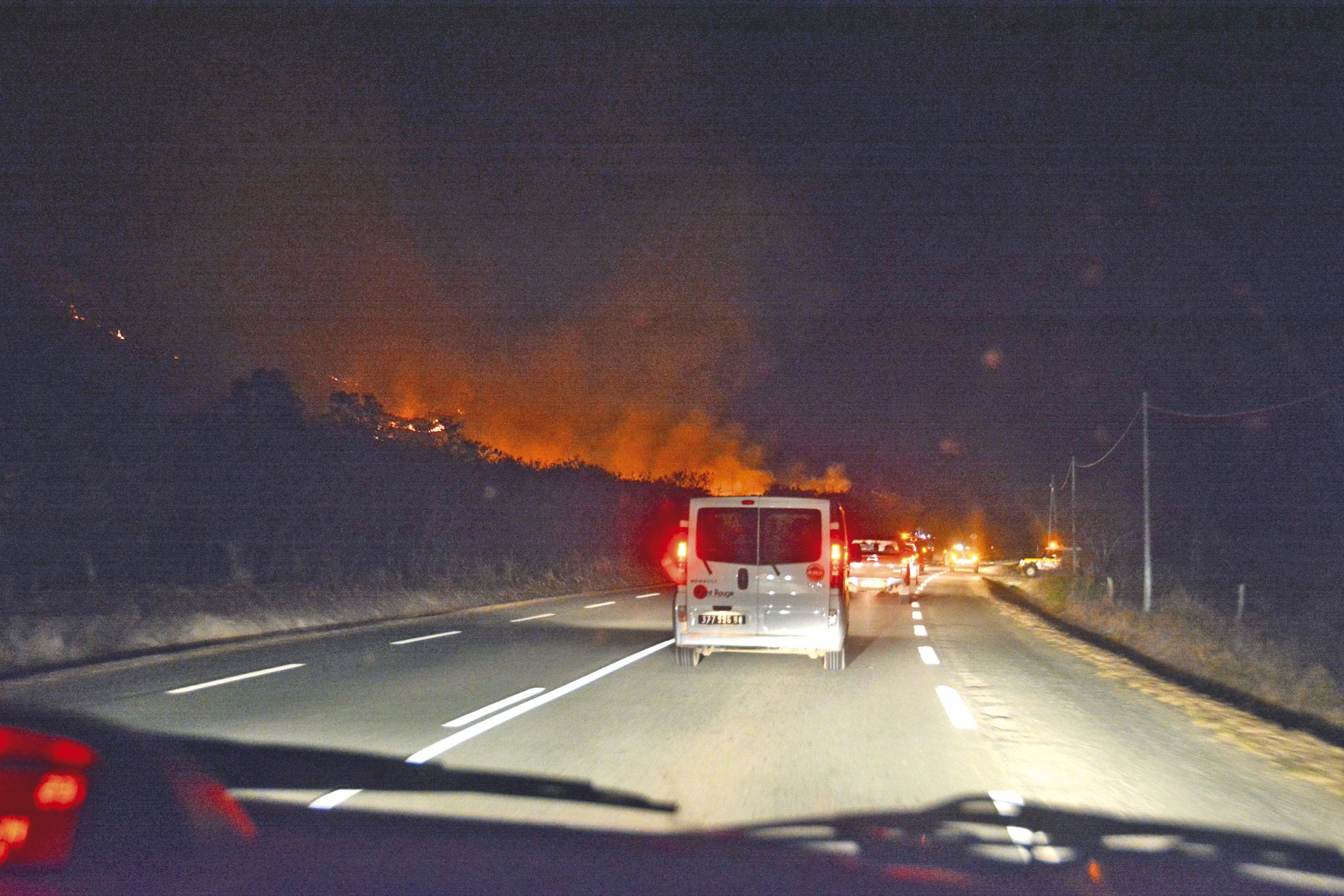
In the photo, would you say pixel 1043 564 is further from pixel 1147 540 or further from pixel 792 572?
pixel 792 572

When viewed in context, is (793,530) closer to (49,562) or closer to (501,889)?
(501,889)

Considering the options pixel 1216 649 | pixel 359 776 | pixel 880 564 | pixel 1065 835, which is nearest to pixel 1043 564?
pixel 880 564

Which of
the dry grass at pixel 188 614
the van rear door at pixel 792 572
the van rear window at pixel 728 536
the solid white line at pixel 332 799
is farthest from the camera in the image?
the dry grass at pixel 188 614

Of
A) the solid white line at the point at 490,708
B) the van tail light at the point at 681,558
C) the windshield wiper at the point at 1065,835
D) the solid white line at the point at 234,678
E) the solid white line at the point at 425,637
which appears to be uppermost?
the van tail light at the point at 681,558

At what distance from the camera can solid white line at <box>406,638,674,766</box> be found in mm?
7586

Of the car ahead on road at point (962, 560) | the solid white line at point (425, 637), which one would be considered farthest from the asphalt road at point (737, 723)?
the car ahead on road at point (962, 560)

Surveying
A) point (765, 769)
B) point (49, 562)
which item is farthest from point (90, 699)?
point (49, 562)

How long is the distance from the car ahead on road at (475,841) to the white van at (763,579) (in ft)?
19.1

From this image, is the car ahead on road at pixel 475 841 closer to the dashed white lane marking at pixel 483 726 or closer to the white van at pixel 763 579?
the dashed white lane marking at pixel 483 726

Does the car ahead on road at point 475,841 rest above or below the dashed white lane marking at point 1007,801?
above

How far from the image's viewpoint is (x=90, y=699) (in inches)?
393

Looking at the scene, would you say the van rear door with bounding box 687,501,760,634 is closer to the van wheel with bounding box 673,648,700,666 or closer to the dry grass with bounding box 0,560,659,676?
the van wheel with bounding box 673,648,700,666

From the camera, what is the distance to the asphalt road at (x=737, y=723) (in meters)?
6.42

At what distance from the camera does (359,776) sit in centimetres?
676
